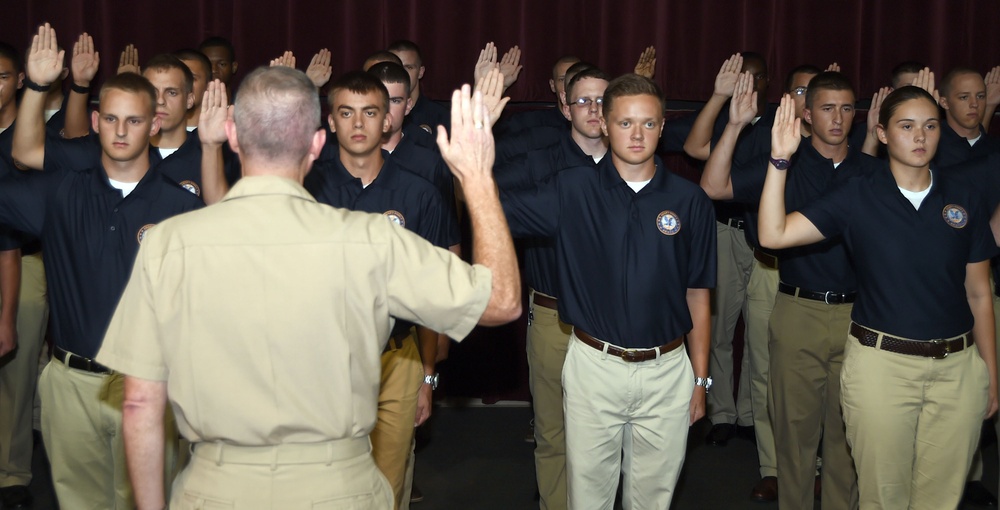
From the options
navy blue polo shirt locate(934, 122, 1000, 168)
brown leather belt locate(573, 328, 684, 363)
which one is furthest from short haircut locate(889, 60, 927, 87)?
brown leather belt locate(573, 328, 684, 363)

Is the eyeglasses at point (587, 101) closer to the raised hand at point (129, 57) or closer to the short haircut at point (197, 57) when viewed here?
the short haircut at point (197, 57)

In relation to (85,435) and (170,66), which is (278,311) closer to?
(85,435)

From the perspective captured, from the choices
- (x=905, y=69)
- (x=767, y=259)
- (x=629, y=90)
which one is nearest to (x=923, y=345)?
(x=629, y=90)

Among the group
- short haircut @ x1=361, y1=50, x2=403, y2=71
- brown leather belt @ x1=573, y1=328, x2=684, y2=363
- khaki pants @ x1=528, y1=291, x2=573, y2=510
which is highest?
short haircut @ x1=361, y1=50, x2=403, y2=71

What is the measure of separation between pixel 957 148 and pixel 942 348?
63.5 inches

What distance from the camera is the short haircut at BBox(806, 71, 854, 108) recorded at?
444 centimetres

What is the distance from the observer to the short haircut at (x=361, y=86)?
3.97 meters

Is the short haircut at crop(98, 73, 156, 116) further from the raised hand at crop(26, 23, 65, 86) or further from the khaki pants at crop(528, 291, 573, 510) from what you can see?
the khaki pants at crop(528, 291, 573, 510)

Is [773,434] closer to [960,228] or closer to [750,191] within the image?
[750,191]

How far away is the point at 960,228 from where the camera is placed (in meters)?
3.53

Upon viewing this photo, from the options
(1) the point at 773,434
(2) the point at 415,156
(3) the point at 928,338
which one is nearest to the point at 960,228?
(3) the point at 928,338

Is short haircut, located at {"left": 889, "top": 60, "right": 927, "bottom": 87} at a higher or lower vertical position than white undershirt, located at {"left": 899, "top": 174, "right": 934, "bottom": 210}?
higher

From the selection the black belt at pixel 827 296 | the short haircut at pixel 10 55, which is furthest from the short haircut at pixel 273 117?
the short haircut at pixel 10 55

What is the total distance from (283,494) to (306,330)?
336 mm
